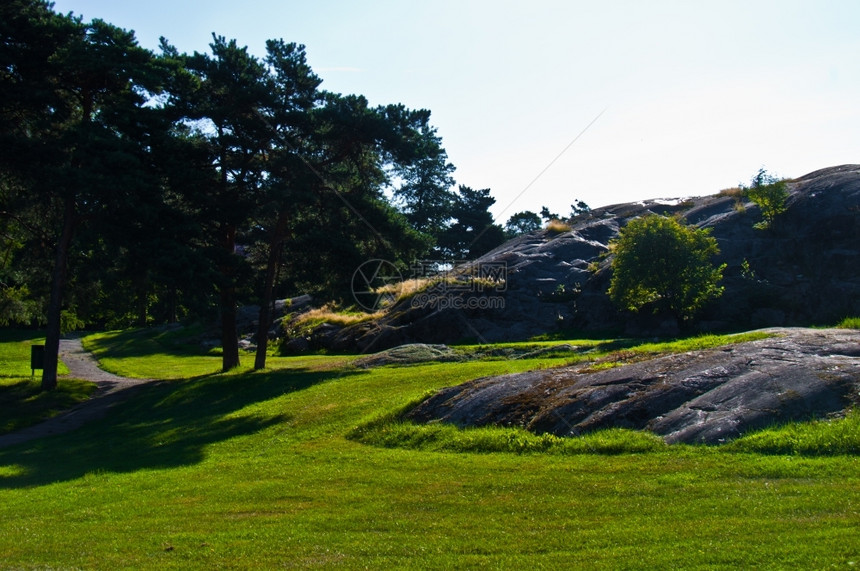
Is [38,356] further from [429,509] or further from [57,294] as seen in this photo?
[429,509]

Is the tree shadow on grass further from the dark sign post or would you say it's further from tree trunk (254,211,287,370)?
the dark sign post

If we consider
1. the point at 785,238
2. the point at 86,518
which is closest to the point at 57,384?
the point at 86,518

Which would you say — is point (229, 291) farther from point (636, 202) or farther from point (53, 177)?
point (636, 202)

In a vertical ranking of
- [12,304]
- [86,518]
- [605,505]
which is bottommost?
[86,518]

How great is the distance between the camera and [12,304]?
91.5 feet

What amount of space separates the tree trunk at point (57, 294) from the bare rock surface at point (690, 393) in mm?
17419

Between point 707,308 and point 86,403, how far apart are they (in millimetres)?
22739

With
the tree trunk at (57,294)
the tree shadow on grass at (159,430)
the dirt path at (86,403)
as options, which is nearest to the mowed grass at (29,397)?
the dirt path at (86,403)

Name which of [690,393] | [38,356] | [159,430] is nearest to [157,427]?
[159,430]

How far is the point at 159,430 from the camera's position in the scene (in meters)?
17.8

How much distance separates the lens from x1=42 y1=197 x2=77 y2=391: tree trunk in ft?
82.5

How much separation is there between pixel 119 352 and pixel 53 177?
70.8 feet

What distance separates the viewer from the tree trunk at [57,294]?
25.1m

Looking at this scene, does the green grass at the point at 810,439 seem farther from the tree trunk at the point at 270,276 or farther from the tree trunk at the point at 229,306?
the tree trunk at the point at 270,276
